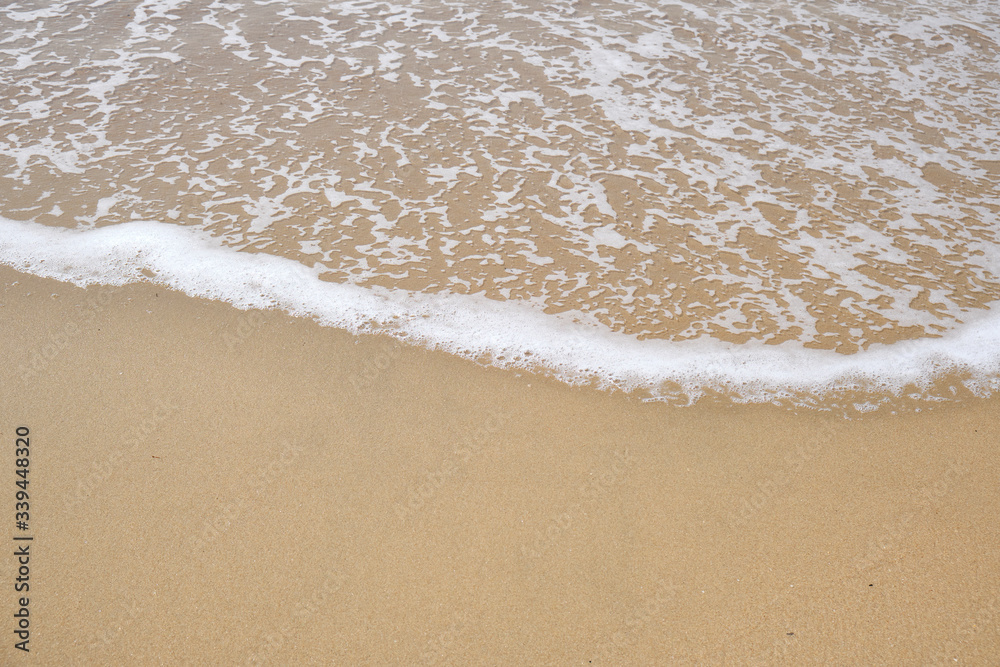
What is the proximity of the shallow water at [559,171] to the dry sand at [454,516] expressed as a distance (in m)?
0.31

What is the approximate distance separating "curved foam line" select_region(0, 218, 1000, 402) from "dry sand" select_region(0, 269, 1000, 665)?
0.14 m

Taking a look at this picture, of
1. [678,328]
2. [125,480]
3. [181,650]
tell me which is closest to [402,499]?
[181,650]

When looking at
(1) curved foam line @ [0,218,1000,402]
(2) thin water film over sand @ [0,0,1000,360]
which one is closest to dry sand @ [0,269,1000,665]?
(1) curved foam line @ [0,218,1000,402]

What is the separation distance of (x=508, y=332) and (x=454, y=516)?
95cm

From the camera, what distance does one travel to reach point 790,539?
224cm

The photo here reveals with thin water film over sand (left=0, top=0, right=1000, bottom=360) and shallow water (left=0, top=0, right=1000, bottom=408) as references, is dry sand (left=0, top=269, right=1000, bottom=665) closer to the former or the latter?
shallow water (left=0, top=0, right=1000, bottom=408)

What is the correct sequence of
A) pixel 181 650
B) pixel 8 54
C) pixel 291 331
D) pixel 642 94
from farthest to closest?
1. pixel 8 54
2. pixel 642 94
3. pixel 291 331
4. pixel 181 650

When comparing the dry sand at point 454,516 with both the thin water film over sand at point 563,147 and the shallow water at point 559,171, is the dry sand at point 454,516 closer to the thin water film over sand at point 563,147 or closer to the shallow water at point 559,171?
the shallow water at point 559,171

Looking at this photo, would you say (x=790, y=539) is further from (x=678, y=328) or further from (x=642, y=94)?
(x=642, y=94)

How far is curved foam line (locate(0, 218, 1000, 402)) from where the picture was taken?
283 centimetres

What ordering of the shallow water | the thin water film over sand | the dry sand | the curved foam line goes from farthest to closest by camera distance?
the thin water film over sand → the shallow water → the curved foam line → the dry sand

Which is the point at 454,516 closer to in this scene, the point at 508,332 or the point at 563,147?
the point at 508,332

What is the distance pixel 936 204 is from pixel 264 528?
12.1 feet

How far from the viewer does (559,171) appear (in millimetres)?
4176
